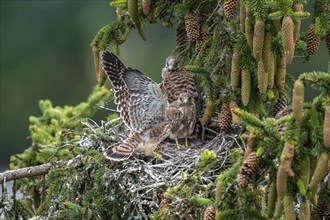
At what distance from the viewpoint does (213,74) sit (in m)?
6.66

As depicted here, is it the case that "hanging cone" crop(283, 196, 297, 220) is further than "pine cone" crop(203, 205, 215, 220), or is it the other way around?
"pine cone" crop(203, 205, 215, 220)

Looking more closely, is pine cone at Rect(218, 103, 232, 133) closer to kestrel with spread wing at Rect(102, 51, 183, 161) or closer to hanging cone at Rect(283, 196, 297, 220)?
kestrel with spread wing at Rect(102, 51, 183, 161)

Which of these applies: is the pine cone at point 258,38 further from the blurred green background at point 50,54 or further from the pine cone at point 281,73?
the blurred green background at point 50,54

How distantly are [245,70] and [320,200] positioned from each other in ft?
3.38

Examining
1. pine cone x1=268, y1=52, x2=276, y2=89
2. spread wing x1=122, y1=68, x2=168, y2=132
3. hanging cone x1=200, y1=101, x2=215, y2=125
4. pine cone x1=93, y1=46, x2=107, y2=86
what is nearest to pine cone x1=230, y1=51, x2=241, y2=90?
pine cone x1=268, y1=52, x2=276, y2=89

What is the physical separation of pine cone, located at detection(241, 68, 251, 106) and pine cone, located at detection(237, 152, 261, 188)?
1.28 m

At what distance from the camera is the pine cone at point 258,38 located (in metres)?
5.69

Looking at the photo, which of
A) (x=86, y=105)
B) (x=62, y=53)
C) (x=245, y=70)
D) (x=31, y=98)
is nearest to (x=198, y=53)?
(x=245, y=70)

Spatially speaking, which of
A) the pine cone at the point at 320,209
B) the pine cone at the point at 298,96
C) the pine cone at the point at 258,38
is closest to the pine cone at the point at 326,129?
the pine cone at the point at 298,96

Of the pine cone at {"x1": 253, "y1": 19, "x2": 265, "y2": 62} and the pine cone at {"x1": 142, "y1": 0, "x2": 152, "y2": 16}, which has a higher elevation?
the pine cone at {"x1": 142, "y1": 0, "x2": 152, "y2": 16}

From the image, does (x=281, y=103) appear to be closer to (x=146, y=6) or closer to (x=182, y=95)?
(x=182, y=95)

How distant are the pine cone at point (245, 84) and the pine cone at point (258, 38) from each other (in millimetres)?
417

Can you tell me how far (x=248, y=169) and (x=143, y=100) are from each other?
108 inches

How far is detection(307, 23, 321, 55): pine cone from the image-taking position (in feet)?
20.9
